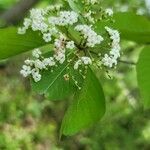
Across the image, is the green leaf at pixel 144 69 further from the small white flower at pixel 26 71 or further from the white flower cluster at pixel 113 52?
the small white flower at pixel 26 71

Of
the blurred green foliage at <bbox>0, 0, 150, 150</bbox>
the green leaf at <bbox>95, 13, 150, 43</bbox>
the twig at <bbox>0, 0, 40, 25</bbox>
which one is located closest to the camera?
the green leaf at <bbox>95, 13, 150, 43</bbox>

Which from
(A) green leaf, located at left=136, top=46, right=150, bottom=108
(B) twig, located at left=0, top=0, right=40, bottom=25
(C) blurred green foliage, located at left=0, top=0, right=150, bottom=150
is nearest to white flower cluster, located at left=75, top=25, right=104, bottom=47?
(A) green leaf, located at left=136, top=46, right=150, bottom=108

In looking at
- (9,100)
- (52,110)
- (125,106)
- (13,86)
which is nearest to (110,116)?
(125,106)

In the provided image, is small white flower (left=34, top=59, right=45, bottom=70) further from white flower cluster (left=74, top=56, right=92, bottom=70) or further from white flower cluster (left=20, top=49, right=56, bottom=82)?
white flower cluster (left=74, top=56, right=92, bottom=70)

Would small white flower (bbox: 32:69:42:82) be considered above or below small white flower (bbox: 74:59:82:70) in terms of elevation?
below

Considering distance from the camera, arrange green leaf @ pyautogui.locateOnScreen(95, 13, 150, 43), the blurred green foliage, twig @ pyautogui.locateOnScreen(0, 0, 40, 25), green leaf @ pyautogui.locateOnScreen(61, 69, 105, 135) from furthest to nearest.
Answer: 1. twig @ pyautogui.locateOnScreen(0, 0, 40, 25)
2. the blurred green foliage
3. green leaf @ pyautogui.locateOnScreen(95, 13, 150, 43)
4. green leaf @ pyautogui.locateOnScreen(61, 69, 105, 135)

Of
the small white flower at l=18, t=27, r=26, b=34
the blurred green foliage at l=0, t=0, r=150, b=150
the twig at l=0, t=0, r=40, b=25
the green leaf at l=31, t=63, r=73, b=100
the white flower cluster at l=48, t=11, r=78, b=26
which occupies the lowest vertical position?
the blurred green foliage at l=0, t=0, r=150, b=150
